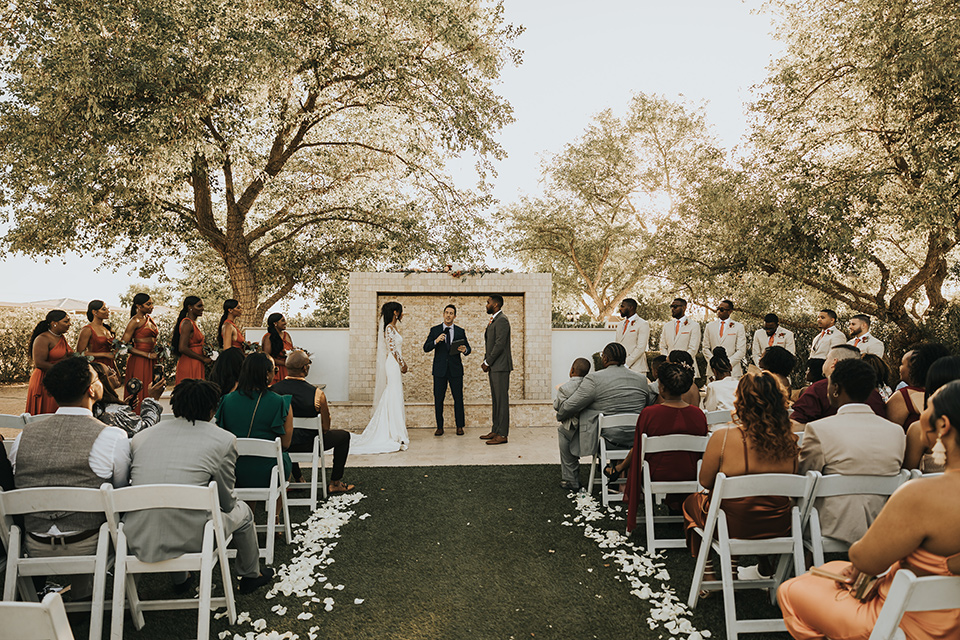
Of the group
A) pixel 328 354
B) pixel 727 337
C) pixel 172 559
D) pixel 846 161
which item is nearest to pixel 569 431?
pixel 172 559

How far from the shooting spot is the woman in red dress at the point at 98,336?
6.50 metres

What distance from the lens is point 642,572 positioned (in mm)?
3850

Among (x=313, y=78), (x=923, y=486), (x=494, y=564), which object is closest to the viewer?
(x=923, y=486)

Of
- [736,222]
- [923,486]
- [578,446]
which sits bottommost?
[578,446]

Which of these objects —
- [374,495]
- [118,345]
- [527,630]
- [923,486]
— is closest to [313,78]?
[118,345]

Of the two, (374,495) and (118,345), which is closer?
(374,495)

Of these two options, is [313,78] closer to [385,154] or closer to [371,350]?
[385,154]

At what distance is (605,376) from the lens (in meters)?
5.50

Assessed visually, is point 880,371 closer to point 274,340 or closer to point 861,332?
point 861,332

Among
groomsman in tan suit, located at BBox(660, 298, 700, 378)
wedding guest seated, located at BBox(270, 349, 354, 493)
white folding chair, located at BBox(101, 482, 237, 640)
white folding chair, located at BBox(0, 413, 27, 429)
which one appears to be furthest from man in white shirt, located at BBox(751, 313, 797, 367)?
white folding chair, located at BBox(0, 413, 27, 429)

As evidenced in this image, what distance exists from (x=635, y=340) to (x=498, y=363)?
252 centimetres

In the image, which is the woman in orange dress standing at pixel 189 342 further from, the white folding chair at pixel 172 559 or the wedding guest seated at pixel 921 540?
the wedding guest seated at pixel 921 540

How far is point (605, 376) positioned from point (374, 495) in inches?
97.8

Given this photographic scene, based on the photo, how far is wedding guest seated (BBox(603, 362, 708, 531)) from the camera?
432 centimetres
